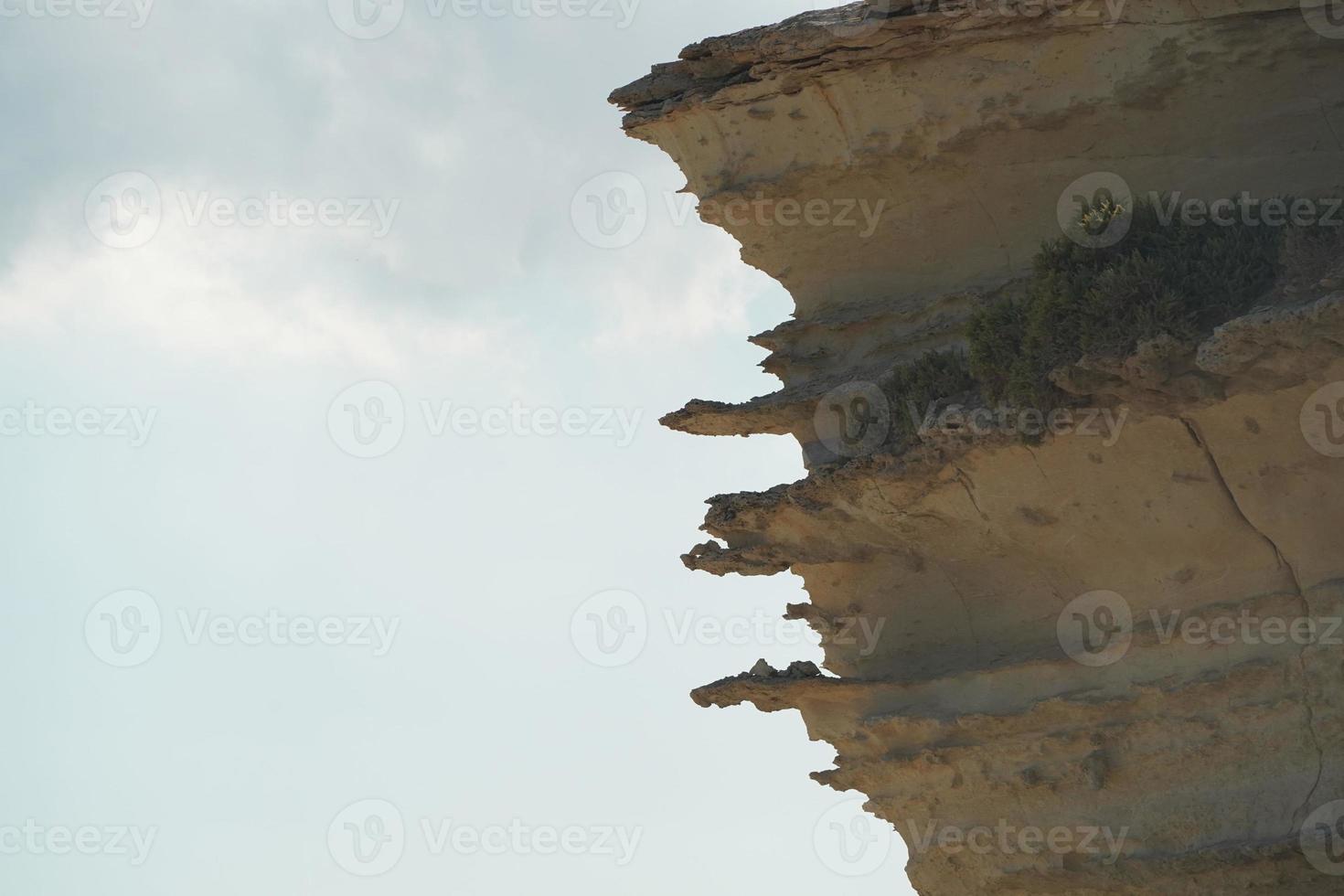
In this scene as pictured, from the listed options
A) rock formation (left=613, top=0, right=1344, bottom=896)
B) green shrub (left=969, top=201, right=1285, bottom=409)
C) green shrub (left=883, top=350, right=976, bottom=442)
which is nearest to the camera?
rock formation (left=613, top=0, right=1344, bottom=896)

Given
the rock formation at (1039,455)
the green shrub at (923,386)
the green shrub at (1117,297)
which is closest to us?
the rock formation at (1039,455)

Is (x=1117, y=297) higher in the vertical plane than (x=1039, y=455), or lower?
higher

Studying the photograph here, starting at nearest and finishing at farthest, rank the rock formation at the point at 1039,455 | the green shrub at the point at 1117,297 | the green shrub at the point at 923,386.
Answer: the rock formation at the point at 1039,455, the green shrub at the point at 1117,297, the green shrub at the point at 923,386

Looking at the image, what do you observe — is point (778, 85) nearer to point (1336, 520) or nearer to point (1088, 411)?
point (1088, 411)

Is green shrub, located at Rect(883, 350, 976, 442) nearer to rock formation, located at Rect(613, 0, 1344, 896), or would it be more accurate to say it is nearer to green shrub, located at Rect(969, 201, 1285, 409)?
rock formation, located at Rect(613, 0, 1344, 896)

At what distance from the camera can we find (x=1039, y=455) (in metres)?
13.5

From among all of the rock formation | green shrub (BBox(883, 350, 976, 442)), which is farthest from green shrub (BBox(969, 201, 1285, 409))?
green shrub (BBox(883, 350, 976, 442))

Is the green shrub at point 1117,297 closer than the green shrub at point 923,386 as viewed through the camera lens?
Yes

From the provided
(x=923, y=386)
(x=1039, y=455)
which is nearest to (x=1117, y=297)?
(x=1039, y=455)

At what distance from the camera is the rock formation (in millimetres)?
12273

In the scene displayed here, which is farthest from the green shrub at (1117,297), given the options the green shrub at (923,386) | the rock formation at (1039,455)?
the green shrub at (923,386)

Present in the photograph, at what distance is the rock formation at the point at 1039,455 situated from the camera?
1227cm

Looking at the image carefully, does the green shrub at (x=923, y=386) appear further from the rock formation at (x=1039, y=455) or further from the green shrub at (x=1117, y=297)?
the green shrub at (x=1117, y=297)

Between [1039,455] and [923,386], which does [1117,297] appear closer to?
[1039,455]
